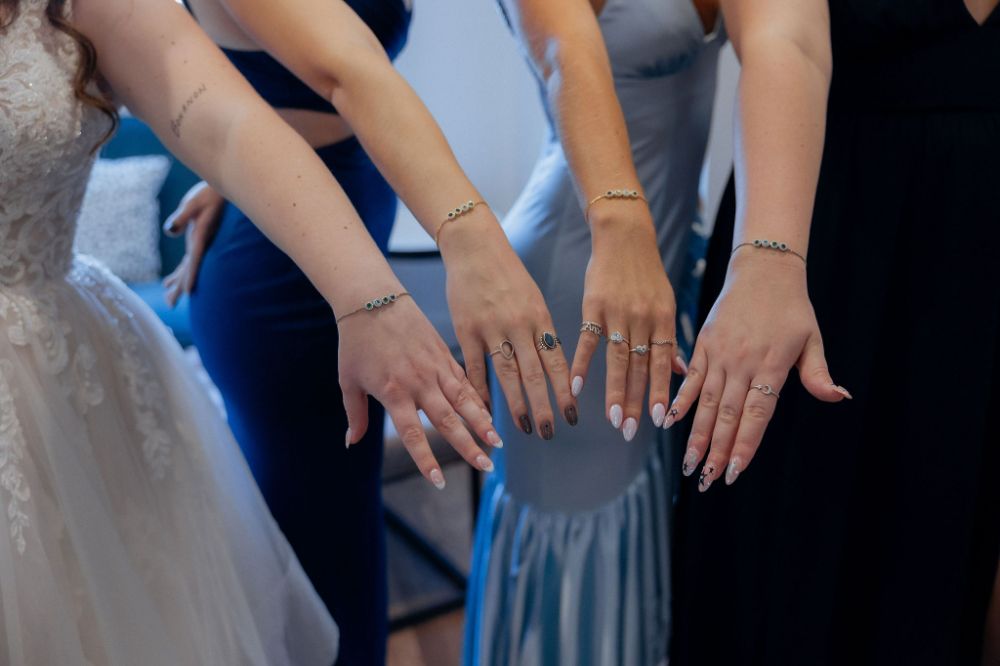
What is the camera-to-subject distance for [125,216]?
278cm

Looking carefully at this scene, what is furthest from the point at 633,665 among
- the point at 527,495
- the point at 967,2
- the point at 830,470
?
the point at 967,2

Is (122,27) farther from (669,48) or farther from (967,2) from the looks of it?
(967,2)

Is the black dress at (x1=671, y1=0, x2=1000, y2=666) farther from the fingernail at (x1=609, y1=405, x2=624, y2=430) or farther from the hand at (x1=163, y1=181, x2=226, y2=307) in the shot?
the hand at (x1=163, y1=181, x2=226, y2=307)

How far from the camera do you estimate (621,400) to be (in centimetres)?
83

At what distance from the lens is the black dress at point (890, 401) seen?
1042 mm

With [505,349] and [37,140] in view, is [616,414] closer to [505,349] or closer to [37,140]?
[505,349]

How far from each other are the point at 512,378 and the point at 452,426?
0.25 feet

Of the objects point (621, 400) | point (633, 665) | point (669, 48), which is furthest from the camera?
point (633, 665)

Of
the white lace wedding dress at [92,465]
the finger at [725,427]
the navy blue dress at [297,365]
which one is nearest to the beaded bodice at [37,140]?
the white lace wedding dress at [92,465]

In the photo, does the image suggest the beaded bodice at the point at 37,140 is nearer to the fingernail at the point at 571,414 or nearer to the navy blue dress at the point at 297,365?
the navy blue dress at the point at 297,365

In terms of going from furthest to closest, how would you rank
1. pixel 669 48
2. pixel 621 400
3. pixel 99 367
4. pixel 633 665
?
pixel 633 665
pixel 669 48
pixel 99 367
pixel 621 400

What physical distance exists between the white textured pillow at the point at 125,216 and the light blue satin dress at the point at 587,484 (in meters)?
1.86

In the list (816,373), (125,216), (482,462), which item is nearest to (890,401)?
(816,373)

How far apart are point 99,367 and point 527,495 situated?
0.56 meters
